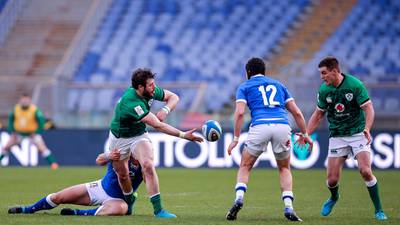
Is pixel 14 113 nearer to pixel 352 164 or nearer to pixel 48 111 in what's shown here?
pixel 48 111

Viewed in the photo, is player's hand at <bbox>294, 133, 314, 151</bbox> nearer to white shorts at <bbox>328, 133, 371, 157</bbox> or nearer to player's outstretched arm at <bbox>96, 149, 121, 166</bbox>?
white shorts at <bbox>328, 133, 371, 157</bbox>

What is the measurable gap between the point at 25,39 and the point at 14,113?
1018 centimetres

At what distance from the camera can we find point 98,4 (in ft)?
114

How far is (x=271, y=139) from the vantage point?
458 inches

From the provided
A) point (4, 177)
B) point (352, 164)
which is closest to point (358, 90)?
point (4, 177)

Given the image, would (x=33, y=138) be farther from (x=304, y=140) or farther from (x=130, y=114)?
(x=304, y=140)

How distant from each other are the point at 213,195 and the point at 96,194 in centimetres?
478

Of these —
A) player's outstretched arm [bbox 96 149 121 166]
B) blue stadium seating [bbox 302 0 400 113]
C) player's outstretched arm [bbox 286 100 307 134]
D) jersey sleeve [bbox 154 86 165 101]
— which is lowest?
player's outstretched arm [bbox 96 149 121 166]

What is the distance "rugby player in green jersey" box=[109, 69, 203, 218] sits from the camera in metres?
11.7

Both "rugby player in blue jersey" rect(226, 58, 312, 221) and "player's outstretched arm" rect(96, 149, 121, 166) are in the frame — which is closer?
"rugby player in blue jersey" rect(226, 58, 312, 221)

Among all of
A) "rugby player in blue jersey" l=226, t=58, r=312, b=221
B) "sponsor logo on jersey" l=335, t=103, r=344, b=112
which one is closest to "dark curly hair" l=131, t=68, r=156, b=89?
"rugby player in blue jersey" l=226, t=58, r=312, b=221

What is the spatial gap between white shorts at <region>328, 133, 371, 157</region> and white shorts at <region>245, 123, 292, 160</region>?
1.04 meters

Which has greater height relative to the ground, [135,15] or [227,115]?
[135,15]

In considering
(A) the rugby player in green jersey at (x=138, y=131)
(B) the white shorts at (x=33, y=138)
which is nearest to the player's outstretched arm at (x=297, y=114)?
(A) the rugby player in green jersey at (x=138, y=131)
